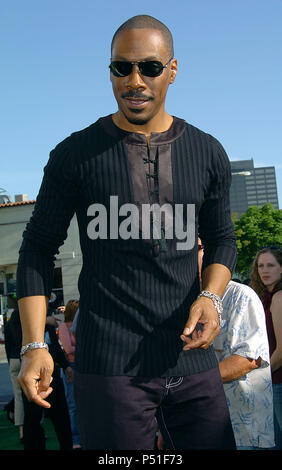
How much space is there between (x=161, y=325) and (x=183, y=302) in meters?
0.11

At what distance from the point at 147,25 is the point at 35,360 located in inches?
43.6

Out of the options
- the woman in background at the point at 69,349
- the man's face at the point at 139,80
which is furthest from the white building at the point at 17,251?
the man's face at the point at 139,80

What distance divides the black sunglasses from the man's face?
1 cm

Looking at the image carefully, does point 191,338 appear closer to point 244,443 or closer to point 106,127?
point 106,127

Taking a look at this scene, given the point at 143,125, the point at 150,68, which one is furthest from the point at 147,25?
the point at 143,125

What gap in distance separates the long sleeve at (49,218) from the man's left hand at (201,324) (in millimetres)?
466

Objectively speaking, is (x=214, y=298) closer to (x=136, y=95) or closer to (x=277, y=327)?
(x=136, y=95)

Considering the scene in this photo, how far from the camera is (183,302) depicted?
192cm

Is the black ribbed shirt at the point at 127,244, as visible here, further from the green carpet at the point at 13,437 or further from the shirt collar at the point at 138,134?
the green carpet at the point at 13,437

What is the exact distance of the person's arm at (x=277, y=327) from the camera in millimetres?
4645

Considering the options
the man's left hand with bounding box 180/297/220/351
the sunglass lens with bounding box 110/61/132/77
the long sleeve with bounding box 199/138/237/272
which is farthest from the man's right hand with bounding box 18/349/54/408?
the sunglass lens with bounding box 110/61/132/77

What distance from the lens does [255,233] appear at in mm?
55688

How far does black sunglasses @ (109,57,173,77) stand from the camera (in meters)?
1.95
